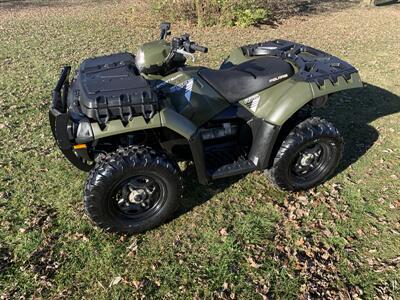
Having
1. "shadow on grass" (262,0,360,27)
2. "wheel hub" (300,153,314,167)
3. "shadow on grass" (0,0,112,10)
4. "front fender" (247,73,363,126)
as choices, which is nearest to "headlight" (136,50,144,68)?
"front fender" (247,73,363,126)

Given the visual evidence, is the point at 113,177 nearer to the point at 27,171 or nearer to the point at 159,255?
the point at 159,255

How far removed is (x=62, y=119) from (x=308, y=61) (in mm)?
A: 2661

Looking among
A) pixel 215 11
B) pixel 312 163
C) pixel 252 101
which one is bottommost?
pixel 215 11

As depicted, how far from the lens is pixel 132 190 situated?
352cm

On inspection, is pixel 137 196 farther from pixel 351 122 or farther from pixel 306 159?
pixel 351 122

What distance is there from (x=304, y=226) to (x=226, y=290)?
114cm

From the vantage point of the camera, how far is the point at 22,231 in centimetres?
374

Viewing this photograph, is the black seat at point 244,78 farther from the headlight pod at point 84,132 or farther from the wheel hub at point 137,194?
the headlight pod at point 84,132

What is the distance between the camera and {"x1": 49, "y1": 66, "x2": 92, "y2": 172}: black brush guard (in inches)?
123

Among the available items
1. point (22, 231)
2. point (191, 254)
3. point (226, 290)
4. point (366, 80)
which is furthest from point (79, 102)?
point (366, 80)

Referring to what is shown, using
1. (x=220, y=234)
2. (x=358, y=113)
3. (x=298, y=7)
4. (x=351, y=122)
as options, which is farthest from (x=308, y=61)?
(x=298, y=7)

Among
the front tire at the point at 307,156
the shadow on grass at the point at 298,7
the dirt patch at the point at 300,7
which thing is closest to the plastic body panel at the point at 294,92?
the front tire at the point at 307,156

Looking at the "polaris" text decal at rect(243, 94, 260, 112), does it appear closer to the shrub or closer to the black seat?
the black seat

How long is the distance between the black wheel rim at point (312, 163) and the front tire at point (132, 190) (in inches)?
56.0
